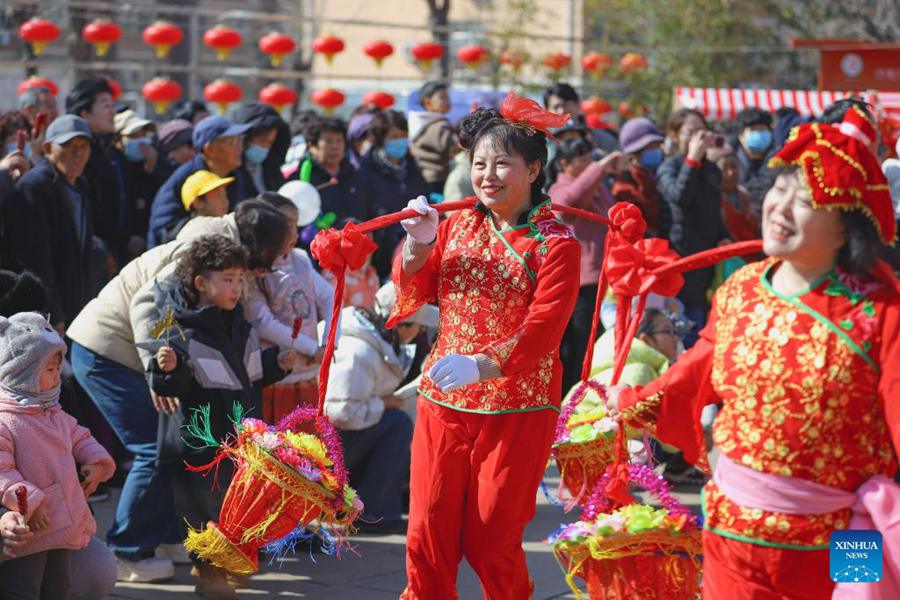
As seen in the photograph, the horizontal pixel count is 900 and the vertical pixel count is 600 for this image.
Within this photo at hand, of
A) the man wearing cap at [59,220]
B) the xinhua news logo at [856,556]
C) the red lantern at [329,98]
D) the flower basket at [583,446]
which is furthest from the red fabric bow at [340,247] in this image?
the red lantern at [329,98]

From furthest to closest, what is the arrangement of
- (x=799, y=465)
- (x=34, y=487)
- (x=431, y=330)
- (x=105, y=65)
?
(x=105, y=65), (x=431, y=330), (x=34, y=487), (x=799, y=465)

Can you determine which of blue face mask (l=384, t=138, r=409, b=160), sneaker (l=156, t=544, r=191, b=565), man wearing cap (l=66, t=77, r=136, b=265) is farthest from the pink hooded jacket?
blue face mask (l=384, t=138, r=409, b=160)

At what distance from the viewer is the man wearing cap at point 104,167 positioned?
27.1 ft

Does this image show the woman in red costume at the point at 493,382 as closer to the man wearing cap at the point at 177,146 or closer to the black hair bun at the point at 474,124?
the black hair bun at the point at 474,124

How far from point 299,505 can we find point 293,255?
1.93 metres

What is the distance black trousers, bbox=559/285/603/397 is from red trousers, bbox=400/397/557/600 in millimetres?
3858

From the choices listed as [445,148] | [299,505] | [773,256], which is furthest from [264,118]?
[773,256]

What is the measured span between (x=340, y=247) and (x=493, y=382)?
64 cm

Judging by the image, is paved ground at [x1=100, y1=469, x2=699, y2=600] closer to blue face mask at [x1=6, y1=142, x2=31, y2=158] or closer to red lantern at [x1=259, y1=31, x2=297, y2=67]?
blue face mask at [x1=6, y1=142, x2=31, y2=158]

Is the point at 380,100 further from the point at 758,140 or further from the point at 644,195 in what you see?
the point at 644,195

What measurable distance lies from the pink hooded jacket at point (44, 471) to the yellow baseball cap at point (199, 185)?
2.28 metres

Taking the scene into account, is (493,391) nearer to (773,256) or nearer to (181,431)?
(773,256)

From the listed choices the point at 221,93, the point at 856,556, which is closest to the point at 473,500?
the point at 856,556

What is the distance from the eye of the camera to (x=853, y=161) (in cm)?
326
